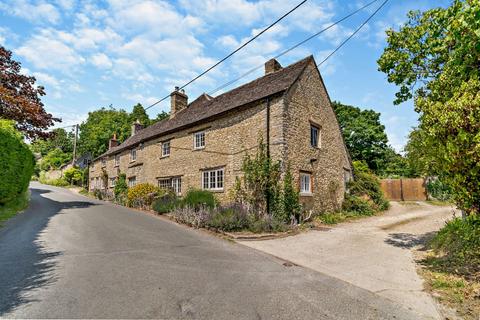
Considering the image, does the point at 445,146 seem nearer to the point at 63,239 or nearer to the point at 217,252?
the point at 217,252

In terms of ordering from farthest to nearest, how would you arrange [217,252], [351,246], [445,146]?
[351,246]
[217,252]
[445,146]

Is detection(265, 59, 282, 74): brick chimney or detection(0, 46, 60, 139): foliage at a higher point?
detection(265, 59, 282, 74): brick chimney

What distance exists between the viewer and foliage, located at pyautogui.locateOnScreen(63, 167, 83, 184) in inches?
1629

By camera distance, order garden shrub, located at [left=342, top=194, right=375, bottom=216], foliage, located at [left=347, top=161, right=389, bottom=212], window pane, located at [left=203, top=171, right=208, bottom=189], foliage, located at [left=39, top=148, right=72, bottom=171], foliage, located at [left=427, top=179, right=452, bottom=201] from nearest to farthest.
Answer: window pane, located at [left=203, top=171, right=208, bottom=189]
garden shrub, located at [left=342, top=194, right=375, bottom=216]
foliage, located at [left=347, top=161, right=389, bottom=212]
foliage, located at [left=427, top=179, right=452, bottom=201]
foliage, located at [left=39, top=148, right=72, bottom=171]

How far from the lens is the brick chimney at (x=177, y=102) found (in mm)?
24241

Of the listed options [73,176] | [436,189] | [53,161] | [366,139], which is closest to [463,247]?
Answer: [436,189]

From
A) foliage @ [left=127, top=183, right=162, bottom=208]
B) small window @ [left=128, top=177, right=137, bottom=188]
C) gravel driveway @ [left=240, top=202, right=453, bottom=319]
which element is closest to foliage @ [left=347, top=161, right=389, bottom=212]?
gravel driveway @ [left=240, top=202, right=453, bottom=319]

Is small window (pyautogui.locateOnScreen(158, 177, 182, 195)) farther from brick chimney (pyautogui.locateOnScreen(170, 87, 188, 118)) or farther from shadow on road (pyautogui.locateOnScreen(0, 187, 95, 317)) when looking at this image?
shadow on road (pyautogui.locateOnScreen(0, 187, 95, 317))

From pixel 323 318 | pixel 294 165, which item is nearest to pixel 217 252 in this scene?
pixel 323 318

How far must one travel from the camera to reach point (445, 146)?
5.89 metres

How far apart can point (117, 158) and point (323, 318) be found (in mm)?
28321

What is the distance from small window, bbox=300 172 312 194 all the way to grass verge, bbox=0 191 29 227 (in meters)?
13.0

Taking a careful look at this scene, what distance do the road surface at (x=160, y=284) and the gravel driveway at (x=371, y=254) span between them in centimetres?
49

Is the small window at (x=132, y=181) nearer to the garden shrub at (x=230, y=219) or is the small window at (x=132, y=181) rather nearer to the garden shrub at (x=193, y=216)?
the garden shrub at (x=193, y=216)
